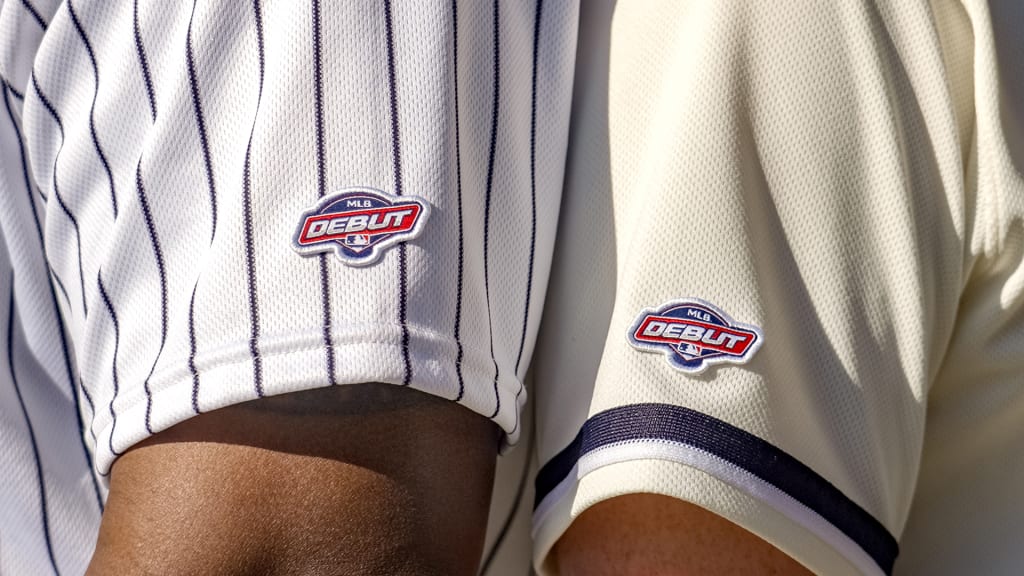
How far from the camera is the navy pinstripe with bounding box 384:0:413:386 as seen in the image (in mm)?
610

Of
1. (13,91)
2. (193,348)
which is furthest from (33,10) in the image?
(193,348)

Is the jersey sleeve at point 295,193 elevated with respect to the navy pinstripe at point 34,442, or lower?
elevated

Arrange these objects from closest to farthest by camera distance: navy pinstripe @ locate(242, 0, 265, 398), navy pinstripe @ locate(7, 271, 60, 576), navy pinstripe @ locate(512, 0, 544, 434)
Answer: navy pinstripe @ locate(242, 0, 265, 398), navy pinstripe @ locate(512, 0, 544, 434), navy pinstripe @ locate(7, 271, 60, 576)

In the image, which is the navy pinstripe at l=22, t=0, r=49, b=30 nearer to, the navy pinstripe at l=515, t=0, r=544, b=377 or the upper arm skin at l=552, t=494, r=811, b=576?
the navy pinstripe at l=515, t=0, r=544, b=377

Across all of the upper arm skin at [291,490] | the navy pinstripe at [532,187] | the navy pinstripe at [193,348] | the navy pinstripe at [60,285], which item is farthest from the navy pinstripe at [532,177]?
the navy pinstripe at [60,285]

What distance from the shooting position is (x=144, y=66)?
71cm

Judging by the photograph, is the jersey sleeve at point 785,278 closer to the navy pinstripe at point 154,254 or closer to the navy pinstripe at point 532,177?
the navy pinstripe at point 532,177

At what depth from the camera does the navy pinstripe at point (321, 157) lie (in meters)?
0.61

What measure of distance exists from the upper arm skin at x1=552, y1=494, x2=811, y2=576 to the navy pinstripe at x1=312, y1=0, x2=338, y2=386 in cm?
21

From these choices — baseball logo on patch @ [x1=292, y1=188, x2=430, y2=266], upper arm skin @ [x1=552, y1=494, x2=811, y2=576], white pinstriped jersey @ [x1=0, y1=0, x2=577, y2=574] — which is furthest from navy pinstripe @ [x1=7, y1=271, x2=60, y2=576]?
upper arm skin @ [x1=552, y1=494, x2=811, y2=576]

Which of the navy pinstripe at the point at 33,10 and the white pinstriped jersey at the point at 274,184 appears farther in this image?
the navy pinstripe at the point at 33,10

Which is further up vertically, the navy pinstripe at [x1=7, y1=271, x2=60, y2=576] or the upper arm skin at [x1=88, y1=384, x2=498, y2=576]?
the upper arm skin at [x1=88, y1=384, x2=498, y2=576]

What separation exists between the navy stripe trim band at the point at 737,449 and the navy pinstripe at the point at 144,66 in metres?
0.37

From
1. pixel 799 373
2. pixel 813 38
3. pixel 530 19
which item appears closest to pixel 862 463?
pixel 799 373
